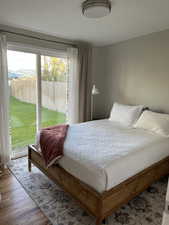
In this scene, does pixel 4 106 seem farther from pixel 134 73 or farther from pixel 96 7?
pixel 134 73

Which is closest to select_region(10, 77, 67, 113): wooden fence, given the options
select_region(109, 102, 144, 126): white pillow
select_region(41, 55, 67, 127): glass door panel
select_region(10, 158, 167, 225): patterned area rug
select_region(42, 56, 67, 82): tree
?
select_region(41, 55, 67, 127): glass door panel

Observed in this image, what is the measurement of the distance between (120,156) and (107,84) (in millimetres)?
2642

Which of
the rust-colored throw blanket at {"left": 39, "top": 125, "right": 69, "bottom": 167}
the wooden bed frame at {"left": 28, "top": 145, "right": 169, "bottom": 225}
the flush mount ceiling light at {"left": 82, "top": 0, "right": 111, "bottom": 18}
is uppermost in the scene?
the flush mount ceiling light at {"left": 82, "top": 0, "right": 111, "bottom": 18}

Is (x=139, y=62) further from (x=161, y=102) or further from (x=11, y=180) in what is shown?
(x=11, y=180)

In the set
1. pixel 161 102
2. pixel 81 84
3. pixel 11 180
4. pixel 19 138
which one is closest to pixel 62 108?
pixel 81 84

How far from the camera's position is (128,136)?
2441 mm

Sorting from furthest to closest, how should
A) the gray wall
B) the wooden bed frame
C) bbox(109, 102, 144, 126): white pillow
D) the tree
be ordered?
the tree → bbox(109, 102, 144, 126): white pillow → the gray wall → the wooden bed frame

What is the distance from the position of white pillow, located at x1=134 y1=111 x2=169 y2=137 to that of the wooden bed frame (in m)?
0.44

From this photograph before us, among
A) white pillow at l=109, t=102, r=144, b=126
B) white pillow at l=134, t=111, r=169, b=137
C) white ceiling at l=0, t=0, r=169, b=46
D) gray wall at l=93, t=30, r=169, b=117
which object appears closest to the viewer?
white ceiling at l=0, t=0, r=169, b=46

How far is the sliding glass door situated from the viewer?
3.06 meters

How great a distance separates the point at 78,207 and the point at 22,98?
2236 millimetres

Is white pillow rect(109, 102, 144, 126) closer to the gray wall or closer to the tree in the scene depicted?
the gray wall

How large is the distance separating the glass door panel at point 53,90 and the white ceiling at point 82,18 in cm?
60

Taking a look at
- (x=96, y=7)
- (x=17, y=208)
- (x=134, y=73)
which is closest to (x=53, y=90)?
(x=134, y=73)
